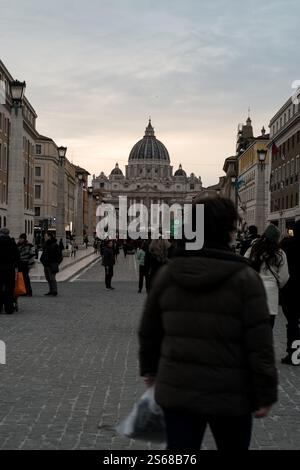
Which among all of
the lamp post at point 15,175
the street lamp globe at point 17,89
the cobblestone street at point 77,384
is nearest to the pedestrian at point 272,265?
the cobblestone street at point 77,384

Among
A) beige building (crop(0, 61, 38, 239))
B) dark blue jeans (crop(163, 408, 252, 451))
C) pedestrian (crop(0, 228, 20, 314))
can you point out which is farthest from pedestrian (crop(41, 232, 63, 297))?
dark blue jeans (crop(163, 408, 252, 451))

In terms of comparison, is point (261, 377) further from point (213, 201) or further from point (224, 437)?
point (213, 201)

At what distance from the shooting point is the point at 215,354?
3863 millimetres

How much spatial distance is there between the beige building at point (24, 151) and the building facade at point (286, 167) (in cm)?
1859

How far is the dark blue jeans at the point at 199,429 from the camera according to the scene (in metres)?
3.86

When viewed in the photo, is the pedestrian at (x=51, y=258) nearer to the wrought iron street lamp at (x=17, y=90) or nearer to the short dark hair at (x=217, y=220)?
the wrought iron street lamp at (x=17, y=90)

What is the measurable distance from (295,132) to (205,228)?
184 feet

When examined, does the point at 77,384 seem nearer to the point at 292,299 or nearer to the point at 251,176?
the point at 292,299

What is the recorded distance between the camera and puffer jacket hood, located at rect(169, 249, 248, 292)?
3869 mm

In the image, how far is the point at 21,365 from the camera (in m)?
10.0

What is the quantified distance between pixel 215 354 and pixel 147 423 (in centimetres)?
56

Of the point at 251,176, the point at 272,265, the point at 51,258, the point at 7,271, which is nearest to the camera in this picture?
the point at 272,265

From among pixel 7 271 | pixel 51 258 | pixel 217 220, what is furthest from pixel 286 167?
pixel 217 220

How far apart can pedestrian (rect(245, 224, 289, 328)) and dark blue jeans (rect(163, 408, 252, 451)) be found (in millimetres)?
6117
